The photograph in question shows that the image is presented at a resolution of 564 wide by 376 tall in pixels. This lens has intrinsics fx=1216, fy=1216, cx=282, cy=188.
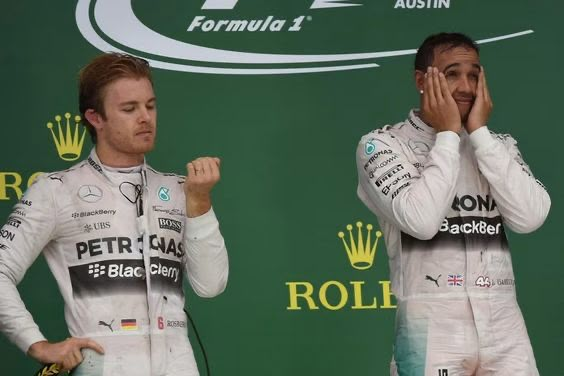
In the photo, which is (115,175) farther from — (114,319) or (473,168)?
(473,168)

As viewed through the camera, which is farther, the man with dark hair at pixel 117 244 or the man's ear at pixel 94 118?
the man's ear at pixel 94 118

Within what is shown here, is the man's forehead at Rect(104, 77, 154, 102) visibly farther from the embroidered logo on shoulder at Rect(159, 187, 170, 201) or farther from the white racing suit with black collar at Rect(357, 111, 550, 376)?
the white racing suit with black collar at Rect(357, 111, 550, 376)

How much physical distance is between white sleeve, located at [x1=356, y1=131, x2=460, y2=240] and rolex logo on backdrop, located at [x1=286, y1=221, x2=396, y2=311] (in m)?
1.04

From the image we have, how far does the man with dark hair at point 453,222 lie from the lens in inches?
137

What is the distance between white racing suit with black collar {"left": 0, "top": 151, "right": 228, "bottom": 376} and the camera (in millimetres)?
3287

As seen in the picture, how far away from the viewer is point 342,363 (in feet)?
15.5

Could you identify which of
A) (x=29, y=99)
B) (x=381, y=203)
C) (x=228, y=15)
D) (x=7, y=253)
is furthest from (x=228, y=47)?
(x=7, y=253)

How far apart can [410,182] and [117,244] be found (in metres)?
0.87

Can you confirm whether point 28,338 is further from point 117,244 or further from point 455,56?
point 455,56

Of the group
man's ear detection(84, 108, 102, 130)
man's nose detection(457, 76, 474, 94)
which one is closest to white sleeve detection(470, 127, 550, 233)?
man's nose detection(457, 76, 474, 94)

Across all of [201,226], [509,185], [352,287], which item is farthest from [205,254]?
[352,287]

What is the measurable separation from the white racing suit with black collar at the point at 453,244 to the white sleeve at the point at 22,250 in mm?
974

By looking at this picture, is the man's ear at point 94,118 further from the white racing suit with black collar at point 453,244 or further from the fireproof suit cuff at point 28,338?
the white racing suit with black collar at point 453,244

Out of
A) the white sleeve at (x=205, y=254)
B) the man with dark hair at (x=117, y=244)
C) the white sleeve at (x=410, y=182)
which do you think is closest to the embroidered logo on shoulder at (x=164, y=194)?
the man with dark hair at (x=117, y=244)
